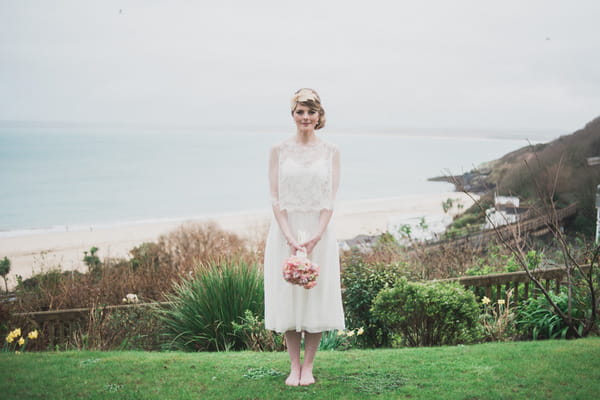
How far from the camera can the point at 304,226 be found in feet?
12.6

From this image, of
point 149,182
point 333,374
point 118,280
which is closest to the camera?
point 333,374

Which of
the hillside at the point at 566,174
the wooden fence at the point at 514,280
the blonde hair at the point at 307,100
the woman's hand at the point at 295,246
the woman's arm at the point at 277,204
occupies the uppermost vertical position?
the hillside at the point at 566,174

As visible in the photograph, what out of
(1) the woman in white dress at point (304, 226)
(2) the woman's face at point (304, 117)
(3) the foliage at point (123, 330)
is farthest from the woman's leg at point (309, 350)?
(3) the foliage at point (123, 330)

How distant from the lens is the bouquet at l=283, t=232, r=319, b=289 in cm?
347

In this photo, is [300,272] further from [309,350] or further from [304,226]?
[309,350]

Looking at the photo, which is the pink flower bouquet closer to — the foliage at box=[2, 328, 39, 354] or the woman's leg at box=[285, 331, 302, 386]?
the woman's leg at box=[285, 331, 302, 386]

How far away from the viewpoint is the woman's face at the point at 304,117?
12.3ft

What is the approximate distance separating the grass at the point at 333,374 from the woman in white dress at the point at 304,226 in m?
0.38

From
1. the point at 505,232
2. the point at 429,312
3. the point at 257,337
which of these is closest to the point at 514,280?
the point at 429,312

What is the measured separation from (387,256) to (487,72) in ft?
189

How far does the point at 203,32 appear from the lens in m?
70.6

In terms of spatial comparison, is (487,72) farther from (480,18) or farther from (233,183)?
(233,183)
